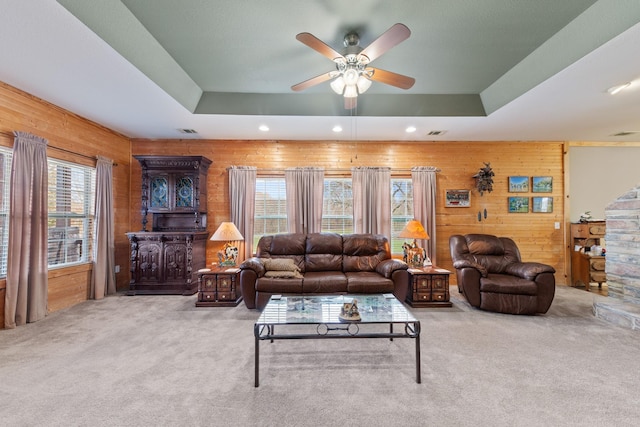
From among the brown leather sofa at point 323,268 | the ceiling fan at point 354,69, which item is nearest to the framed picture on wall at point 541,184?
the brown leather sofa at point 323,268

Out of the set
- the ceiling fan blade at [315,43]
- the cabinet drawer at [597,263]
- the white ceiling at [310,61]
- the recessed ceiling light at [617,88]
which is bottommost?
the cabinet drawer at [597,263]

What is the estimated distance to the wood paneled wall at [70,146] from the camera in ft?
10.8

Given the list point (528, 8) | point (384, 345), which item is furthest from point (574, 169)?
point (384, 345)

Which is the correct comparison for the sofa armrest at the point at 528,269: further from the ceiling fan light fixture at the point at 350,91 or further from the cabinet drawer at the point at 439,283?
the ceiling fan light fixture at the point at 350,91

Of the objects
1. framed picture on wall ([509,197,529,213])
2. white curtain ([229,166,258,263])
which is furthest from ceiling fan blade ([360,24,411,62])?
framed picture on wall ([509,197,529,213])

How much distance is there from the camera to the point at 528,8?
2391 millimetres

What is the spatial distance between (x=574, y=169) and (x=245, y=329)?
6.49 meters

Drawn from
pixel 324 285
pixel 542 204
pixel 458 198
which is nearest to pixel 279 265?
pixel 324 285

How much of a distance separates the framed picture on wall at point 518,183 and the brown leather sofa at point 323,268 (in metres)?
2.83

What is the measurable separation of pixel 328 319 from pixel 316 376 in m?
0.43

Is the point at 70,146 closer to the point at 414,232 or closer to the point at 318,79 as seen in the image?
the point at 318,79

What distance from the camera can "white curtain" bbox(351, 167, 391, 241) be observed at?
5145mm

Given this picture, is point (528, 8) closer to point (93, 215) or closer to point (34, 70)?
point (34, 70)

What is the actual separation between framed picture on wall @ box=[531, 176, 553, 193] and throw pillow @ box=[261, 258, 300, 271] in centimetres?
471
